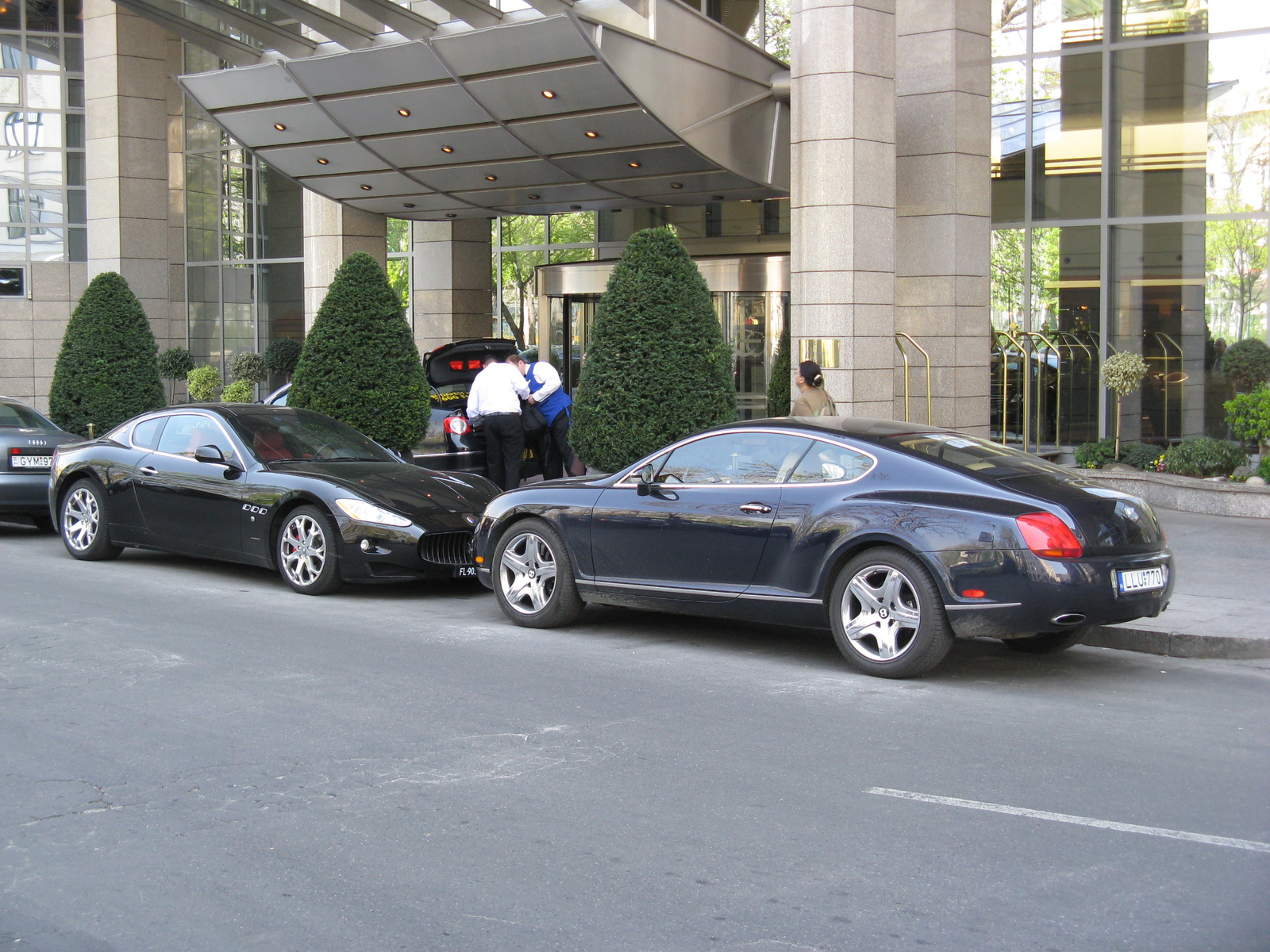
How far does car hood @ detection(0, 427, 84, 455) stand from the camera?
527 inches

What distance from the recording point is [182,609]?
9.41 meters

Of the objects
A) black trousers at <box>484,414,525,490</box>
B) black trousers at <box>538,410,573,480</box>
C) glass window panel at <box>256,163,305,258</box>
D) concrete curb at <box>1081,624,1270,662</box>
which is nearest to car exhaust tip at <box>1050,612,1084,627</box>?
concrete curb at <box>1081,624,1270,662</box>

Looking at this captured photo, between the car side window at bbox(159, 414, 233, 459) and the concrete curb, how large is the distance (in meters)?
7.04

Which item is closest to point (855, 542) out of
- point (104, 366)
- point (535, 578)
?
point (535, 578)

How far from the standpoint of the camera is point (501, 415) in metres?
14.4

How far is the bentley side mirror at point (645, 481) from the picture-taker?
8.46 meters

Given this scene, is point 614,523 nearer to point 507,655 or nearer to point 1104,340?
point 507,655

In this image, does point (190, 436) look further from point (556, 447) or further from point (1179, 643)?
point (1179, 643)

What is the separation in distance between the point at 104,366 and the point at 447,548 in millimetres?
12176

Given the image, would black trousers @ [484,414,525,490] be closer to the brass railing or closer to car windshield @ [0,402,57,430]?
car windshield @ [0,402,57,430]

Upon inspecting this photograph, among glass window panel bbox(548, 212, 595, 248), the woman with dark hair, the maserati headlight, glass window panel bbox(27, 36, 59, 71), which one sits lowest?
the maserati headlight

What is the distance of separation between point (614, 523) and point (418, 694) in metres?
2.11

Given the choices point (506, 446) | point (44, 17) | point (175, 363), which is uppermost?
point (44, 17)

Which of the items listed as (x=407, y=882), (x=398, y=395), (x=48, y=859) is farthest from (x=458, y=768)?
(x=398, y=395)
